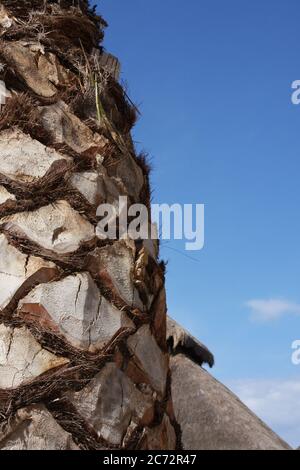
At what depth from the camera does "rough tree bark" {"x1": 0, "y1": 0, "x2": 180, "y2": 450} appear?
1921mm

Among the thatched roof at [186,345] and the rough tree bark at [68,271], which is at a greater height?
the thatched roof at [186,345]

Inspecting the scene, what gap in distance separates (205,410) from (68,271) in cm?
397

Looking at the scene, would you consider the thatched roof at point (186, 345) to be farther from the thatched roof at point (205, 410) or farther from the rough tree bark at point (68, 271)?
the rough tree bark at point (68, 271)

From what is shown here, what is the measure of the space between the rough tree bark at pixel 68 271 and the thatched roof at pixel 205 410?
2.95 metres

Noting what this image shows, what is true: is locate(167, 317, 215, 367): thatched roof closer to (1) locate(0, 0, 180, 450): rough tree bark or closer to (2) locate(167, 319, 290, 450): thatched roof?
(2) locate(167, 319, 290, 450): thatched roof

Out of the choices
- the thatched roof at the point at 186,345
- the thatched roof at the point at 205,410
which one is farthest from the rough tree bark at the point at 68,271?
the thatched roof at the point at 186,345

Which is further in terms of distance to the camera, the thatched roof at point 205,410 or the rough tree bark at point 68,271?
the thatched roof at point 205,410

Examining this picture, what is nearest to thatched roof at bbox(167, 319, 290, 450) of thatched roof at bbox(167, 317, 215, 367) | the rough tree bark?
thatched roof at bbox(167, 317, 215, 367)

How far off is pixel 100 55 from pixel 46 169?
82 cm

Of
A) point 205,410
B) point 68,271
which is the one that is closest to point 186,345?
point 205,410

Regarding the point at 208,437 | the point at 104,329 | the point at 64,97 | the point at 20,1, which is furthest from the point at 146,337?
the point at 208,437

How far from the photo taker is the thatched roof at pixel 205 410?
5.23 m

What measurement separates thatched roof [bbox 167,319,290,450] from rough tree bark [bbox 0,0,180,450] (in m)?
2.95

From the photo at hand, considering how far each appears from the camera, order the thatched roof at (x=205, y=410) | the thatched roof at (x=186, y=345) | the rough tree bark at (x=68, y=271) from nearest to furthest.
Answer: the rough tree bark at (x=68, y=271), the thatched roof at (x=205, y=410), the thatched roof at (x=186, y=345)
